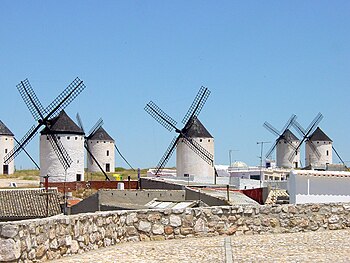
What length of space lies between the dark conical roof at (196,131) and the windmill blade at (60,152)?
1160 centimetres

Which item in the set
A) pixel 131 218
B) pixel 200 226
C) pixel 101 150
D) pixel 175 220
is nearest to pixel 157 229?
pixel 175 220

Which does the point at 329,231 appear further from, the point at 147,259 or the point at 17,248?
the point at 17,248

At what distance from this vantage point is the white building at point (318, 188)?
25328 mm

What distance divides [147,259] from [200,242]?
194cm

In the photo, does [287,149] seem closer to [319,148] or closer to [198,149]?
[319,148]

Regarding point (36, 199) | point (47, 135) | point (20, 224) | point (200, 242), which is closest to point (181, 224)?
point (200, 242)

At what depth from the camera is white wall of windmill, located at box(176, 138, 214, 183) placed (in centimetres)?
5831

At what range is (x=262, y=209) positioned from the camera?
12289mm

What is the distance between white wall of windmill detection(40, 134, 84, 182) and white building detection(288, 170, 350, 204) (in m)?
30.7

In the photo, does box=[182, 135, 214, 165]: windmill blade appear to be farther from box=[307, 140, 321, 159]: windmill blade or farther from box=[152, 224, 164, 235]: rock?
box=[152, 224, 164, 235]: rock

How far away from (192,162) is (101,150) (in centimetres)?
1880

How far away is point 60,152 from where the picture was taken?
5325 cm

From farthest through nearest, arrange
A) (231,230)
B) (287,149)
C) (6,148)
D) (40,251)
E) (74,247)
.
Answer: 1. (287,149)
2. (6,148)
3. (231,230)
4. (74,247)
5. (40,251)

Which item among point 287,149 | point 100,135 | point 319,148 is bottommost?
point 287,149
